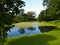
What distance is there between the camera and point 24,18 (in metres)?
115

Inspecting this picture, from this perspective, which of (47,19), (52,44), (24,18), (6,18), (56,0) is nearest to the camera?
(6,18)

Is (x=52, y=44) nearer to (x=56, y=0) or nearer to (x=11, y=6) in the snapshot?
(x=11, y=6)

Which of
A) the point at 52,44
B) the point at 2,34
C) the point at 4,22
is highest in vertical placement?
the point at 4,22

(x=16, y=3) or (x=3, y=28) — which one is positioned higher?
(x=16, y=3)

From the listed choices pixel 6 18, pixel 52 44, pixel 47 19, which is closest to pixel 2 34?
pixel 6 18

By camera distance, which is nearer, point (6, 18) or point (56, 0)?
point (6, 18)

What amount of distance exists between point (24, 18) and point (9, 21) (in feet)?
314

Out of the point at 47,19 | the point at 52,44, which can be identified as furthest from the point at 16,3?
the point at 47,19

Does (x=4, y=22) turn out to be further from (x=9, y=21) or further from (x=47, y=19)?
(x=47, y=19)

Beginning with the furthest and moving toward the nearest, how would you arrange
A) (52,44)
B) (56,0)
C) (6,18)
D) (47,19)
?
(47,19), (56,0), (52,44), (6,18)

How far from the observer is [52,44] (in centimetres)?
2067

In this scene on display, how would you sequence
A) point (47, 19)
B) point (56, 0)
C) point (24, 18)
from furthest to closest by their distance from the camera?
1. point (24, 18)
2. point (47, 19)
3. point (56, 0)

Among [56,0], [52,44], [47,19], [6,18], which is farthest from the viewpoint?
[47,19]

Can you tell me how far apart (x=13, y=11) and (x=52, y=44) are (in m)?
6.38
